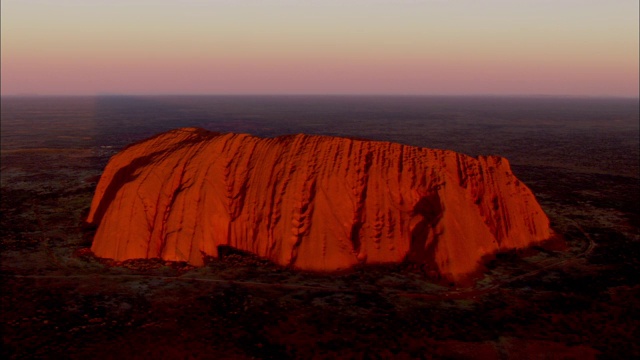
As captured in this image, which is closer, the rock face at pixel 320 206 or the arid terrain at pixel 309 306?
the arid terrain at pixel 309 306

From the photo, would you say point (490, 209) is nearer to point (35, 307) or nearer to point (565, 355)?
point (565, 355)

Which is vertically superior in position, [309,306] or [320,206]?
[320,206]

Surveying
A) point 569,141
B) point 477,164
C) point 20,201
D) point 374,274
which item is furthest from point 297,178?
point 569,141

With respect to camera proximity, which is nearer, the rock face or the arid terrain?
the arid terrain

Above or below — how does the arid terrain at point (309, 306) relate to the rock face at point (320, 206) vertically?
below
